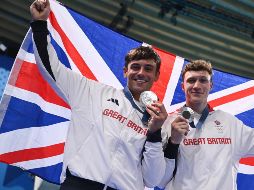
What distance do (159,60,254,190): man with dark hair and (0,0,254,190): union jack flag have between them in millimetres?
954

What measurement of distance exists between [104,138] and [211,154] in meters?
0.65

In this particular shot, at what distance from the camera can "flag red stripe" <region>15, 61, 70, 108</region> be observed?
9.02 feet

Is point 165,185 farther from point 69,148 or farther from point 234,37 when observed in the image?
point 234,37

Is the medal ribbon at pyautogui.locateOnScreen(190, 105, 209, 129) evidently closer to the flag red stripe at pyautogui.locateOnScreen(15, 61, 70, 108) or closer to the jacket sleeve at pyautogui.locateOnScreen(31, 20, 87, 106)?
the jacket sleeve at pyautogui.locateOnScreen(31, 20, 87, 106)

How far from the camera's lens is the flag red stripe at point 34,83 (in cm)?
275

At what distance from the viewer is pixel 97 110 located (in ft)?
6.07

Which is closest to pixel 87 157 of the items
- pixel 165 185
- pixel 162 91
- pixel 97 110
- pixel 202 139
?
pixel 97 110

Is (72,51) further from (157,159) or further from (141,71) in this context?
(157,159)

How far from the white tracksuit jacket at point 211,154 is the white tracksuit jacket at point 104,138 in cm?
21

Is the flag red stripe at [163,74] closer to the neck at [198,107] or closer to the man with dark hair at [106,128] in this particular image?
the neck at [198,107]

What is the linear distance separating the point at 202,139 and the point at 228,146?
0.16 m

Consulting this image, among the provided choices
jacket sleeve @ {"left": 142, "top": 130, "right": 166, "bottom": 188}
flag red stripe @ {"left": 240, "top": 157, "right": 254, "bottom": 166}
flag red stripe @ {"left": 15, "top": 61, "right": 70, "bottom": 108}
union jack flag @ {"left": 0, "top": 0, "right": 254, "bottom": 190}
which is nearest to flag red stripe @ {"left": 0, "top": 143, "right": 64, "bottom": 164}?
union jack flag @ {"left": 0, "top": 0, "right": 254, "bottom": 190}

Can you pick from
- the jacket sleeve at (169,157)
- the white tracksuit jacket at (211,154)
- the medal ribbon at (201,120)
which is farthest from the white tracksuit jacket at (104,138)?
the medal ribbon at (201,120)

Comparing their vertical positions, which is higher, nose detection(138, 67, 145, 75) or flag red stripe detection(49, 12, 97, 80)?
Answer: flag red stripe detection(49, 12, 97, 80)
